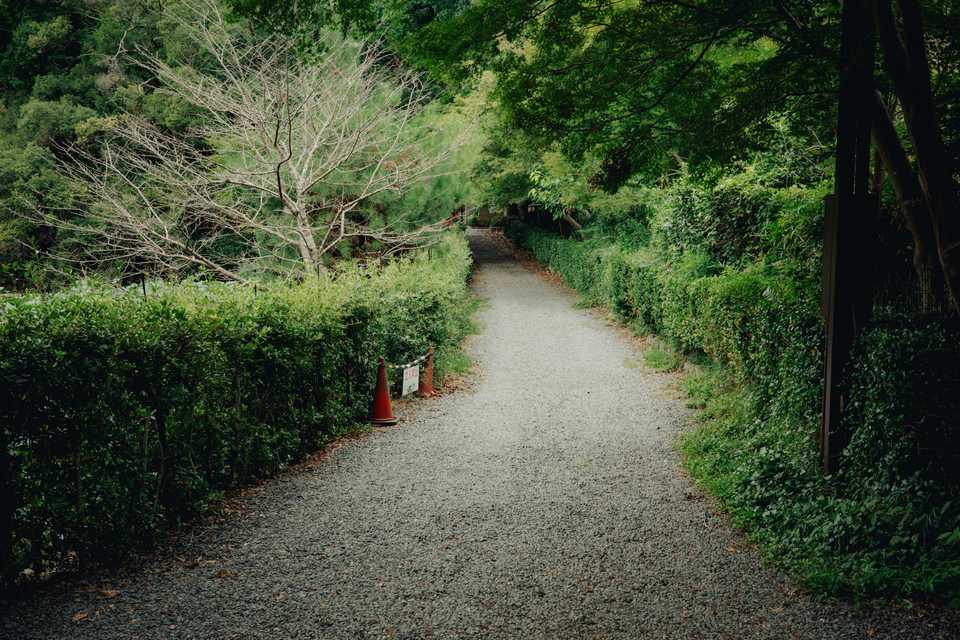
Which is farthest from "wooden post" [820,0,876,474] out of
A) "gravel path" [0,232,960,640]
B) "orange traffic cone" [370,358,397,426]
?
"orange traffic cone" [370,358,397,426]

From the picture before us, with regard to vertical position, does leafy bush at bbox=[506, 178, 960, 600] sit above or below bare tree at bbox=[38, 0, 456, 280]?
below

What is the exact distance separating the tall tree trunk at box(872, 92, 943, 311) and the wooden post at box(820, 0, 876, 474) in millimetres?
465

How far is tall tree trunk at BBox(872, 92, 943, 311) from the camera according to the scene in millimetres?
5926

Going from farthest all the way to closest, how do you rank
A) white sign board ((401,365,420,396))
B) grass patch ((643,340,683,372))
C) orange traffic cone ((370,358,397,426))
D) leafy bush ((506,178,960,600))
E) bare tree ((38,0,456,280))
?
1. bare tree ((38,0,456,280))
2. grass patch ((643,340,683,372))
3. white sign board ((401,365,420,396))
4. orange traffic cone ((370,358,397,426))
5. leafy bush ((506,178,960,600))

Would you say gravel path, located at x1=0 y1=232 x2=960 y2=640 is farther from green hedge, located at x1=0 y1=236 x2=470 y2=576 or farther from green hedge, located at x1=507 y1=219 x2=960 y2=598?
green hedge, located at x1=0 y1=236 x2=470 y2=576

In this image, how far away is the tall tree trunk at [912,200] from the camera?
5926mm

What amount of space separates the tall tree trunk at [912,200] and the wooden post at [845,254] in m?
0.46

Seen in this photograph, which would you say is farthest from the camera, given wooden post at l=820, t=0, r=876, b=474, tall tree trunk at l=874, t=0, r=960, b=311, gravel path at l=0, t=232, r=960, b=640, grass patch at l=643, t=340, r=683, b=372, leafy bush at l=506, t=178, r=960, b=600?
grass patch at l=643, t=340, r=683, b=372

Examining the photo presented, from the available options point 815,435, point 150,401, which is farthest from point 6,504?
point 815,435

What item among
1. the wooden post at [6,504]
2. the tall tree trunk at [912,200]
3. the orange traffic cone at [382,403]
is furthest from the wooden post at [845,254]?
the wooden post at [6,504]

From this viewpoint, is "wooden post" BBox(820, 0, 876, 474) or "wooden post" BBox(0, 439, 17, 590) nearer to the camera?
"wooden post" BBox(0, 439, 17, 590)

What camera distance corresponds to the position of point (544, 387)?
1188 centimetres

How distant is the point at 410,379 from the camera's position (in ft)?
35.7

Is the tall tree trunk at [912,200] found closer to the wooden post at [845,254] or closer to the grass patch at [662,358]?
the wooden post at [845,254]
